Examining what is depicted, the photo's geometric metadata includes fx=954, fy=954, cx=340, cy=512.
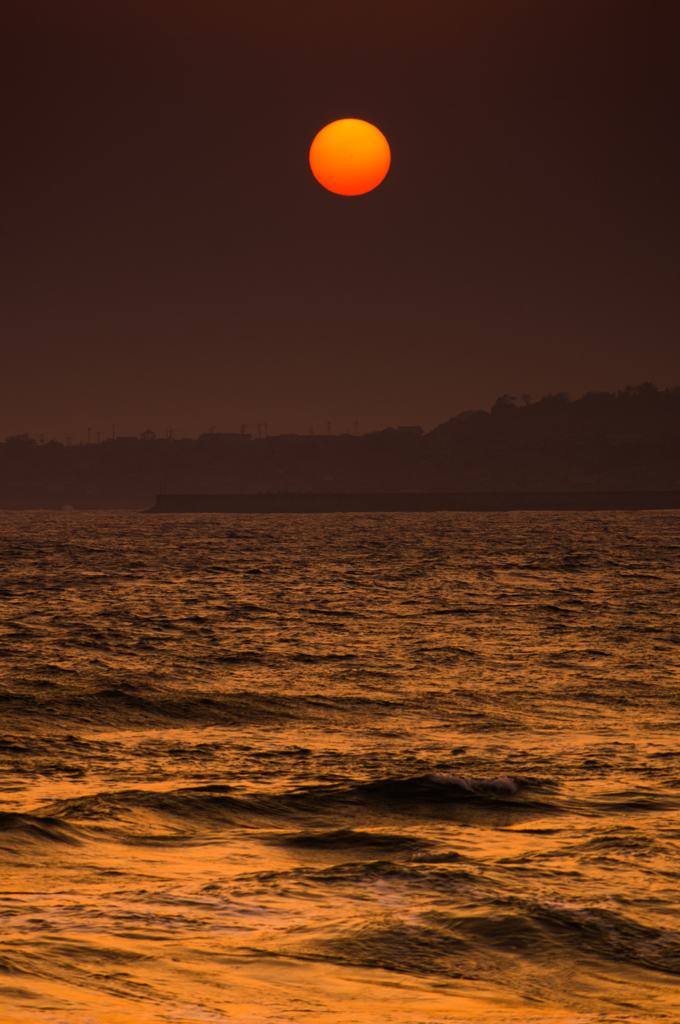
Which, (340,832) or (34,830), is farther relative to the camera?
(340,832)

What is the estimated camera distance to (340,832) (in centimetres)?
953

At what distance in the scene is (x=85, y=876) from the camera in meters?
8.12

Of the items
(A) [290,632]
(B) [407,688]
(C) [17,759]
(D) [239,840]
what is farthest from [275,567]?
(D) [239,840]

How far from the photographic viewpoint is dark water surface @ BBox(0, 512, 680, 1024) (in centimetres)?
595

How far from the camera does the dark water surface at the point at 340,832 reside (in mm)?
5953

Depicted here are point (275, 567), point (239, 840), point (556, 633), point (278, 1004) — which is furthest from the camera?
point (275, 567)

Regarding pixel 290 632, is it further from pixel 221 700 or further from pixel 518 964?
pixel 518 964

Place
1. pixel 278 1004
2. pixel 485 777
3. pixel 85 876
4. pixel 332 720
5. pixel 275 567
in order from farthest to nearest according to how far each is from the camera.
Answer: pixel 275 567, pixel 332 720, pixel 485 777, pixel 85 876, pixel 278 1004

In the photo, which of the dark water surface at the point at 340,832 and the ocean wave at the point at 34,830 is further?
the ocean wave at the point at 34,830

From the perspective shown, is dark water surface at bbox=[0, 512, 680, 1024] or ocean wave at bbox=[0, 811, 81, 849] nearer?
dark water surface at bbox=[0, 512, 680, 1024]

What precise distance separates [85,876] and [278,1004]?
121 inches

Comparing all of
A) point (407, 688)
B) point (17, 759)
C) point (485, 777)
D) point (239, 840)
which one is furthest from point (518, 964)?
point (407, 688)

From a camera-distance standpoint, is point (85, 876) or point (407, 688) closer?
point (85, 876)

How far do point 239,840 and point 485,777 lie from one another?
11.8 ft
